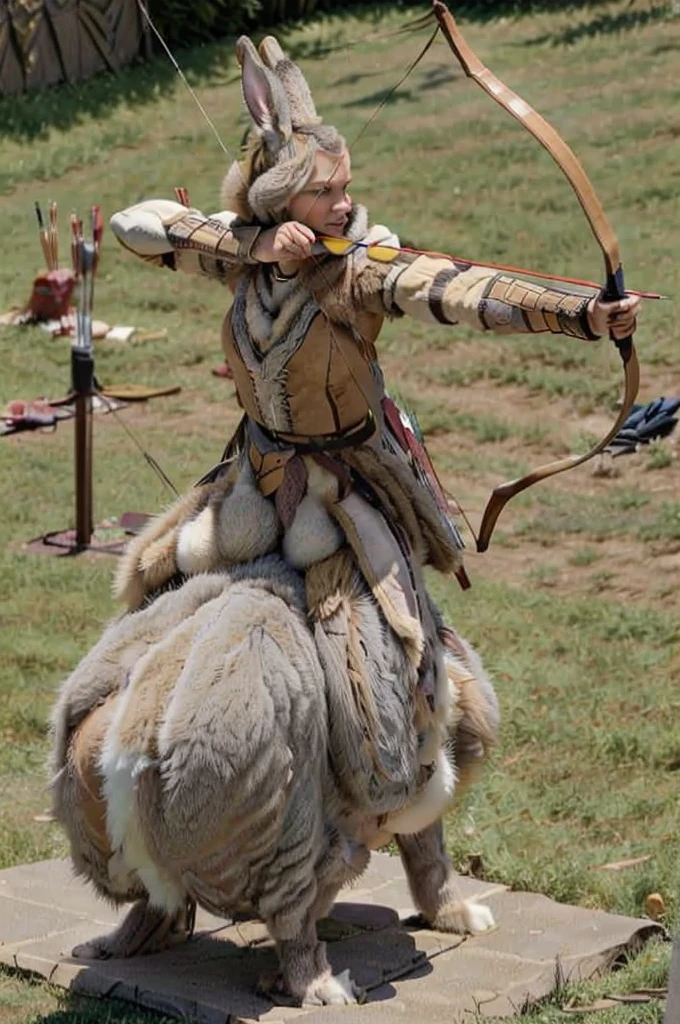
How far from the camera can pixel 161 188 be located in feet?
63.4

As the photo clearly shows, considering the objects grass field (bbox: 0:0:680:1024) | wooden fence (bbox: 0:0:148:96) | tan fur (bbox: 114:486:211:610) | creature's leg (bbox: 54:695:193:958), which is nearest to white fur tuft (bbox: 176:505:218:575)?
tan fur (bbox: 114:486:211:610)

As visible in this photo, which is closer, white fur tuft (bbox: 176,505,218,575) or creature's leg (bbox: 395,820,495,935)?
white fur tuft (bbox: 176,505,218,575)

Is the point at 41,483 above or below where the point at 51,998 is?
below

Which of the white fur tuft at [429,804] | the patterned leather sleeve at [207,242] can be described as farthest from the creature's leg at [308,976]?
the patterned leather sleeve at [207,242]

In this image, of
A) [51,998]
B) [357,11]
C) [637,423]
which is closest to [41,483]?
[637,423]

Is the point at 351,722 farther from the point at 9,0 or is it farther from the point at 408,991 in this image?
the point at 9,0

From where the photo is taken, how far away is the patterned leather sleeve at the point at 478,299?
505cm

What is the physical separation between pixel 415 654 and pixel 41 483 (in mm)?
7180

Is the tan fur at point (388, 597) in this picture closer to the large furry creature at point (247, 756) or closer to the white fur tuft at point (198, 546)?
the large furry creature at point (247, 756)

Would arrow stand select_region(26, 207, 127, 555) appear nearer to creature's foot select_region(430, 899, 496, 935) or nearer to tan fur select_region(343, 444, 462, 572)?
creature's foot select_region(430, 899, 496, 935)

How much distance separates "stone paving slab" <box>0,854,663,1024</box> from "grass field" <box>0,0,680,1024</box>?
0.13 meters

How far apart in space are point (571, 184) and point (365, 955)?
2.49 meters

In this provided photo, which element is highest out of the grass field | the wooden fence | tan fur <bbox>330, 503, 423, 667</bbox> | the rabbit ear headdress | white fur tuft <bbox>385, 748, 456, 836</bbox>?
the rabbit ear headdress

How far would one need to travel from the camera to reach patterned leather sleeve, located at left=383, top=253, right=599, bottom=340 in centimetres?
505
